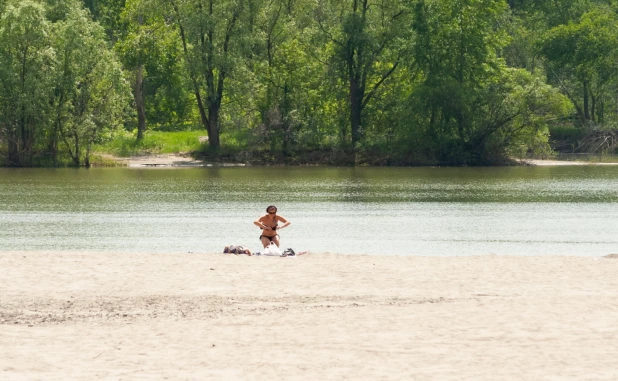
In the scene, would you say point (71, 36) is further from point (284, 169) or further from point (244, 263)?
point (244, 263)

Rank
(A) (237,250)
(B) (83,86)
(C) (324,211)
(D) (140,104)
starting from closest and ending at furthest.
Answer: (A) (237,250) → (C) (324,211) → (B) (83,86) → (D) (140,104)

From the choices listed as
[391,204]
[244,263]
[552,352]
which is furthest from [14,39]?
[552,352]

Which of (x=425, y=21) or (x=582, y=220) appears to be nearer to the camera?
(x=582, y=220)

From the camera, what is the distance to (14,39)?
72.5m

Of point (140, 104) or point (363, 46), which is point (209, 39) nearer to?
point (140, 104)

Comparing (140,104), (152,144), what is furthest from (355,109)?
(140,104)

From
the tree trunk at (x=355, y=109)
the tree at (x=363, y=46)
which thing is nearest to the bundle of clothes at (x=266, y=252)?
the tree at (x=363, y=46)

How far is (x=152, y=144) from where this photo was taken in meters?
81.3

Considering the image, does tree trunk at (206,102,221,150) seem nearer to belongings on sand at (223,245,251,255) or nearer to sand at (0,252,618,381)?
belongings on sand at (223,245,251,255)

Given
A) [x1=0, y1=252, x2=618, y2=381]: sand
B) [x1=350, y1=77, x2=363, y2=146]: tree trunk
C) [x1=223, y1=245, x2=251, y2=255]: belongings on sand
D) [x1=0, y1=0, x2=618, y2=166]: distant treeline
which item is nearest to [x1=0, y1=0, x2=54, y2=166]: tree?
[x1=0, y1=0, x2=618, y2=166]: distant treeline

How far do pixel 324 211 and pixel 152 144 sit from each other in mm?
42227

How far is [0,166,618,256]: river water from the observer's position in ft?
99.1

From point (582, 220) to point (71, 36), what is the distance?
44773 millimetres

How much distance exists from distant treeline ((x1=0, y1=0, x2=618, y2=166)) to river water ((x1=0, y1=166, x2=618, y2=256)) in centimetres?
931
